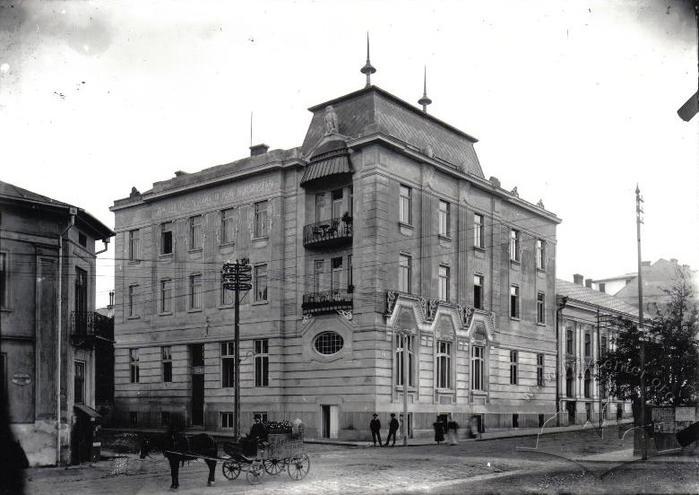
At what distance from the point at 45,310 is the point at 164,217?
74.4ft

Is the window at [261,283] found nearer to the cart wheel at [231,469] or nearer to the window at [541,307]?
the window at [541,307]

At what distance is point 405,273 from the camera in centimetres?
3894

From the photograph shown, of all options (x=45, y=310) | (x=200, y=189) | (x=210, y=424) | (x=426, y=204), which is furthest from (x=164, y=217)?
(x=45, y=310)

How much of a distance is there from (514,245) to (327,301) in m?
15.8

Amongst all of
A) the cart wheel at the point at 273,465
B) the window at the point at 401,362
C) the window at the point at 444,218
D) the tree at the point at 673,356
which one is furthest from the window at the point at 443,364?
the cart wheel at the point at 273,465

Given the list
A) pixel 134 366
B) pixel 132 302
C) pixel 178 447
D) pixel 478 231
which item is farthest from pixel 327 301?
pixel 178 447

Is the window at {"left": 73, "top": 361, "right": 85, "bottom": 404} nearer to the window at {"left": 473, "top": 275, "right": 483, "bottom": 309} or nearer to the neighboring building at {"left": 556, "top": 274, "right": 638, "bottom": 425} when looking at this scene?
the window at {"left": 473, "top": 275, "right": 483, "bottom": 309}

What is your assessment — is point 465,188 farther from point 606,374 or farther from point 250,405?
point 250,405

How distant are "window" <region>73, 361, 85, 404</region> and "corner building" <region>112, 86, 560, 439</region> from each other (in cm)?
1350

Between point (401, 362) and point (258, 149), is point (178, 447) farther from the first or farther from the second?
point (258, 149)

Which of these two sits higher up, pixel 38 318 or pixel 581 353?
pixel 38 318

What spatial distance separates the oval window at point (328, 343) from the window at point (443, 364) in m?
5.79

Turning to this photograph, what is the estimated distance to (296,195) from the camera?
40094mm

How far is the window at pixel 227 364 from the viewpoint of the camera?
41.3 m
